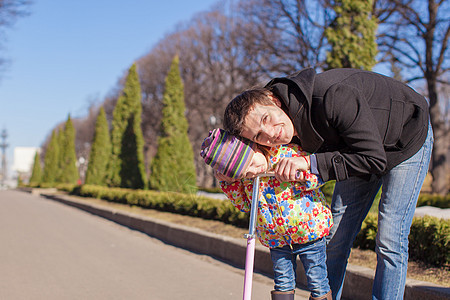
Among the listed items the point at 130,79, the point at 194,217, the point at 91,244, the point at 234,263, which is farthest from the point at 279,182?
the point at 130,79

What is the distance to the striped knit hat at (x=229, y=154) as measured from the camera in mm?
2342

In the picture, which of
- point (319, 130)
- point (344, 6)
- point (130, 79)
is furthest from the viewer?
point (130, 79)

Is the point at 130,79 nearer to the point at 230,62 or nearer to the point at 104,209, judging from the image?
the point at 104,209

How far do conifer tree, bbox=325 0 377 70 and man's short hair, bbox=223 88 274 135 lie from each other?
6.96 meters

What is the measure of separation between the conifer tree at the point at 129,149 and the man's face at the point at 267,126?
1554 centimetres

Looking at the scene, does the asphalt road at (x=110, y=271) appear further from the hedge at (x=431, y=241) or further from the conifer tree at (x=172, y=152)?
the conifer tree at (x=172, y=152)

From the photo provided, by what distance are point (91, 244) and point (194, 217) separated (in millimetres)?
2360

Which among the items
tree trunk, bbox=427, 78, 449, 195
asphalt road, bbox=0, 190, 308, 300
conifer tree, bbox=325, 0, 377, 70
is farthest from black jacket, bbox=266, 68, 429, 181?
tree trunk, bbox=427, 78, 449, 195

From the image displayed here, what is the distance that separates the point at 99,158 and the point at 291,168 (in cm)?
2238

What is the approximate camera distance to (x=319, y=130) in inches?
94.3

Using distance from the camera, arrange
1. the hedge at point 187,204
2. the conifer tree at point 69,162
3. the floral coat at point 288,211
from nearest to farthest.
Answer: the floral coat at point 288,211
the hedge at point 187,204
the conifer tree at point 69,162

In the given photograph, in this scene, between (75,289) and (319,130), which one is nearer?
(319,130)

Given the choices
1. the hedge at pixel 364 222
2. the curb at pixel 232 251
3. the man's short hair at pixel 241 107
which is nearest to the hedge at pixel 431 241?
the hedge at pixel 364 222

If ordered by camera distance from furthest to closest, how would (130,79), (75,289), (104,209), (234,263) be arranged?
(130,79) < (104,209) < (234,263) < (75,289)
